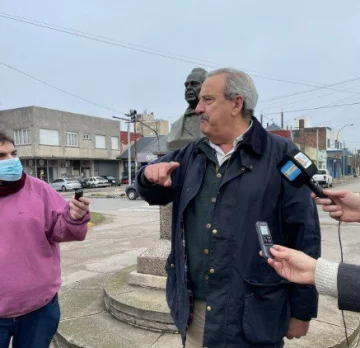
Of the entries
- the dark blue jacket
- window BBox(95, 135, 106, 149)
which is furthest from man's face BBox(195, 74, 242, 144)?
window BBox(95, 135, 106, 149)

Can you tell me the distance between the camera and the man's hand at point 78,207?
223cm

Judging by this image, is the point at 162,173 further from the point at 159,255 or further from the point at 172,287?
the point at 159,255

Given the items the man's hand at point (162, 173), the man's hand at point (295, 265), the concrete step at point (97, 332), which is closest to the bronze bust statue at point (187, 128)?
the man's hand at point (162, 173)

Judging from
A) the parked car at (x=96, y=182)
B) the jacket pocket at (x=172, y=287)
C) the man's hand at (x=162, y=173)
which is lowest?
the parked car at (x=96, y=182)

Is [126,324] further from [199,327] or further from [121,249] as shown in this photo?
[121,249]

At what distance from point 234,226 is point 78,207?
0.99m

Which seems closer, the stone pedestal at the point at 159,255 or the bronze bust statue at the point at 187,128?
the bronze bust statue at the point at 187,128

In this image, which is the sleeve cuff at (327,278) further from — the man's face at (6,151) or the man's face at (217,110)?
the man's face at (6,151)

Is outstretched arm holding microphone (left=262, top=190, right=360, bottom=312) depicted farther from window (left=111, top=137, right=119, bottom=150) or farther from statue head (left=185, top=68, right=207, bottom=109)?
window (left=111, top=137, right=119, bottom=150)

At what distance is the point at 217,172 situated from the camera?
2.04 meters

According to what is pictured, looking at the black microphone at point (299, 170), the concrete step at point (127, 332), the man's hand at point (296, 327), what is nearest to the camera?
the black microphone at point (299, 170)

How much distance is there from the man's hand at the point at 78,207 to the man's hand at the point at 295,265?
48.9 inches

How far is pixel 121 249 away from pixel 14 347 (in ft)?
18.5

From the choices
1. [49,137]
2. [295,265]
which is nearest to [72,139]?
[49,137]
